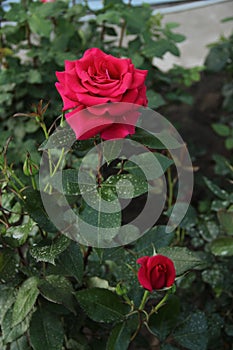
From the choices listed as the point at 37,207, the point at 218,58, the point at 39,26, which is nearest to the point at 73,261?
the point at 37,207

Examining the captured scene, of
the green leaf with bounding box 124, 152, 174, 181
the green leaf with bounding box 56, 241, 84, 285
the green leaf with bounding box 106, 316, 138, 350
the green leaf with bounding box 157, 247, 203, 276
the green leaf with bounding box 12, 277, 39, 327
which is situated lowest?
the green leaf with bounding box 106, 316, 138, 350

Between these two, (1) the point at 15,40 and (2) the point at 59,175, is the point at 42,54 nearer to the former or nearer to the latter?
(1) the point at 15,40

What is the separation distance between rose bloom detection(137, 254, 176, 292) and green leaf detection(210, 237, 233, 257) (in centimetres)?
31

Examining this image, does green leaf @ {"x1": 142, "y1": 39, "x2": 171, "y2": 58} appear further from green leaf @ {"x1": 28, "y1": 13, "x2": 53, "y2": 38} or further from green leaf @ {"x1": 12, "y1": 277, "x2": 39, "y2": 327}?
green leaf @ {"x1": 12, "y1": 277, "x2": 39, "y2": 327}

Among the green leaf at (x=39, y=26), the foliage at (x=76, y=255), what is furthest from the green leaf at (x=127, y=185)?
the green leaf at (x=39, y=26)

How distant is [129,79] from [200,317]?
508 millimetres

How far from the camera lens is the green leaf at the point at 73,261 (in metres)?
0.87

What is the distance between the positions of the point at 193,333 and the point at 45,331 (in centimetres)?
28

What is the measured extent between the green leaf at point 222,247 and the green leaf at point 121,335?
242 mm

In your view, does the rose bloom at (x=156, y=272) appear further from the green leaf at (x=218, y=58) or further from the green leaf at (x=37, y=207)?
the green leaf at (x=218, y=58)

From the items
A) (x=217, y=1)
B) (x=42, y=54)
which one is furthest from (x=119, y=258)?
(x=217, y=1)

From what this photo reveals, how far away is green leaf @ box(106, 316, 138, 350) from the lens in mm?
896

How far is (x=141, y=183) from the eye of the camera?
29.8 inches

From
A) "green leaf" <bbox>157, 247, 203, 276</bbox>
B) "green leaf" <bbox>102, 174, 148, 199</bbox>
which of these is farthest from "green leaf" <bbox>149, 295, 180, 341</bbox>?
"green leaf" <bbox>102, 174, 148, 199</bbox>
